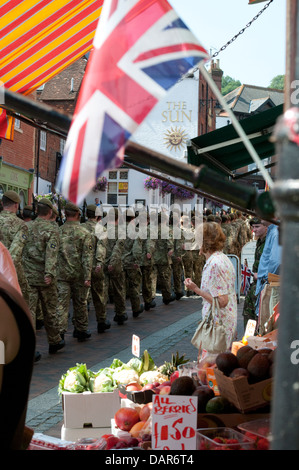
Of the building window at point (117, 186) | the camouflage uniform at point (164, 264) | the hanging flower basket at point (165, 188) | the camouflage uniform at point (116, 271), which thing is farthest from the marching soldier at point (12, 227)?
the building window at point (117, 186)

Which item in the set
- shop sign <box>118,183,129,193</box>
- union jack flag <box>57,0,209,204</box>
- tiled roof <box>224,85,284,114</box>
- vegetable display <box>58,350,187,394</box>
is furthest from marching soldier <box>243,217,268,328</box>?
tiled roof <box>224,85,284,114</box>

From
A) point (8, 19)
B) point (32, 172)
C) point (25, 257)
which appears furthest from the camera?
point (32, 172)

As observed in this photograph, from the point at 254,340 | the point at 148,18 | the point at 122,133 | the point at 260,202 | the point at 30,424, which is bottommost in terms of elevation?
the point at 30,424

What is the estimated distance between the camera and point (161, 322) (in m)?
13.9

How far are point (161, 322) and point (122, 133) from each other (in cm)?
1203

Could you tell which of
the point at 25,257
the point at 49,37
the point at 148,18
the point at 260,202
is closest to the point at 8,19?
the point at 49,37

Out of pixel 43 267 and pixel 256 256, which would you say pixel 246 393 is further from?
pixel 43 267

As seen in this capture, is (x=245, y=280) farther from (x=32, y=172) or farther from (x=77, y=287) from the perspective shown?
(x=32, y=172)

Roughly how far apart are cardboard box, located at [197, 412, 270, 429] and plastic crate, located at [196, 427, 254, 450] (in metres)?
0.12

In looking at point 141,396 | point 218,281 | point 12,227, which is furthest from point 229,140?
point 12,227

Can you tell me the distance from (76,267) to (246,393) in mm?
8000

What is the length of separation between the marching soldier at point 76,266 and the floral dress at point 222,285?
522cm

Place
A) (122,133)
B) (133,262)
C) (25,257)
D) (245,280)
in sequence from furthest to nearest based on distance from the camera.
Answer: (133,262), (245,280), (25,257), (122,133)

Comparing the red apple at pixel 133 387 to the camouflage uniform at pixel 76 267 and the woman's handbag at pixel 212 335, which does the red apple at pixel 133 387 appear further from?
the camouflage uniform at pixel 76 267
